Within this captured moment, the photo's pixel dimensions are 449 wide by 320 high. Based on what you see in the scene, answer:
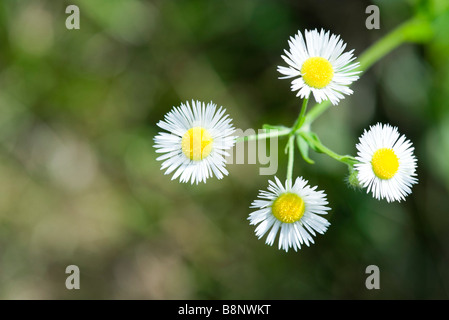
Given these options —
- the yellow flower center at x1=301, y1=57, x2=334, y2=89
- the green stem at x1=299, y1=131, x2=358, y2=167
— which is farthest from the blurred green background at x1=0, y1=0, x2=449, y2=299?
the yellow flower center at x1=301, y1=57, x2=334, y2=89

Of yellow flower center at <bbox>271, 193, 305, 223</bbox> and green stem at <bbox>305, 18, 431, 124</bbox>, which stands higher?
green stem at <bbox>305, 18, 431, 124</bbox>

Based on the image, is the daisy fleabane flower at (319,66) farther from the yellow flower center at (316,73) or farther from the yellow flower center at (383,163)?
the yellow flower center at (383,163)

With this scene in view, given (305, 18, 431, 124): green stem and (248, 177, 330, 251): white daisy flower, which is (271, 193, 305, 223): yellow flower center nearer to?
(248, 177, 330, 251): white daisy flower

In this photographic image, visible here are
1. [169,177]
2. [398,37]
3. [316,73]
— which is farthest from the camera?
[169,177]

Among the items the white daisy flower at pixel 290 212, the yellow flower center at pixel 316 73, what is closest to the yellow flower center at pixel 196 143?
the white daisy flower at pixel 290 212

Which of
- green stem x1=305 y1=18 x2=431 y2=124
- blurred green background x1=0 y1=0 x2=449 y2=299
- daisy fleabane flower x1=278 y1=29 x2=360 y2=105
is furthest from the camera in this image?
blurred green background x1=0 y1=0 x2=449 y2=299

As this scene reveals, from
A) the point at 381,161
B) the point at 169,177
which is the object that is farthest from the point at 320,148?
the point at 169,177

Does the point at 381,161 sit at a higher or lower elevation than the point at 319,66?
lower

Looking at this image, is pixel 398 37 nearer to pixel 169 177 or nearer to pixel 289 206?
pixel 289 206
